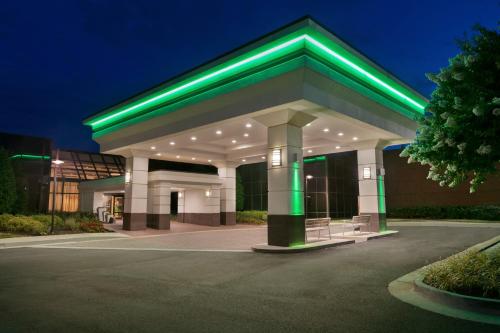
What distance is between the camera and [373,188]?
2114cm

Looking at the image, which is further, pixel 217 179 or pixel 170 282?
pixel 217 179

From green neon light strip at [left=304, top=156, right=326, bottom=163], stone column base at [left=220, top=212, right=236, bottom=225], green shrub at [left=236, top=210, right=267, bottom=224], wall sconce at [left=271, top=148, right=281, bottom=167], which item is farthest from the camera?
green neon light strip at [left=304, top=156, right=326, bottom=163]

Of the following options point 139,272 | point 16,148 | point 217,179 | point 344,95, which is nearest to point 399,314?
point 139,272

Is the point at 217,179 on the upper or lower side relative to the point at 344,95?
lower

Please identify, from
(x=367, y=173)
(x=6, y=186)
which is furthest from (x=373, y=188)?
(x=6, y=186)

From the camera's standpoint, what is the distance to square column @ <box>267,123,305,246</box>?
14.7 meters

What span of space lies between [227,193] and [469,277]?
86.0 feet

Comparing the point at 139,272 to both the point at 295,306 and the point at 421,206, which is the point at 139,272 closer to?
the point at 295,306

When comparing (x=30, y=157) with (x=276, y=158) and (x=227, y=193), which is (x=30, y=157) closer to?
(x=227, y=193)

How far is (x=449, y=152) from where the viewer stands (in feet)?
27.0

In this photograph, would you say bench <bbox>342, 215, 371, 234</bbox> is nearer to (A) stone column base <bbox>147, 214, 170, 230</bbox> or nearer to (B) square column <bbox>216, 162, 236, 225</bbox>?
A: (A) stone column base <bbox>147, 214, 170, 230</bbox>

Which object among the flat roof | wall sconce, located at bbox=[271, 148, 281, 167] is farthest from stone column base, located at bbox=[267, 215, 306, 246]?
the flat roof

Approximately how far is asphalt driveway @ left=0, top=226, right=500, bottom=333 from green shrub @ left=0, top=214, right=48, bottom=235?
9.22 metres

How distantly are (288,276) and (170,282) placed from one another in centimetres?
298
